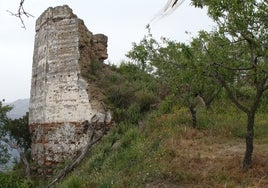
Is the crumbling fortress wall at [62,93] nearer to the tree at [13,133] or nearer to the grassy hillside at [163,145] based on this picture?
the grassy hillside at [163,145]

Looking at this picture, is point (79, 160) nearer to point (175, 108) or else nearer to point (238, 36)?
point (175, 108)

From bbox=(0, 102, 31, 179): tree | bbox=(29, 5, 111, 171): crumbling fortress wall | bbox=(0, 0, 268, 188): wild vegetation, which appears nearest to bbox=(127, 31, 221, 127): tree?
bbox=(0, 0, 268, 188): wild vegetation

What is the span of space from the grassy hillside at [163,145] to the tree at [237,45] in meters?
0.80

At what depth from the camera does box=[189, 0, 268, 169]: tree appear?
25.2 ft

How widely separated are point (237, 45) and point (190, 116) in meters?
5.59

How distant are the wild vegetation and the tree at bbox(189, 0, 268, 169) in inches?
0.7

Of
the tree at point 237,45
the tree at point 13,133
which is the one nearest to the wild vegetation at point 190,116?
the tree at point 237,45

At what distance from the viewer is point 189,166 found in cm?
982

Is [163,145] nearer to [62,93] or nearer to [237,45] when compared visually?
[237,45]

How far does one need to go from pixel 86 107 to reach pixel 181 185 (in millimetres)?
6695

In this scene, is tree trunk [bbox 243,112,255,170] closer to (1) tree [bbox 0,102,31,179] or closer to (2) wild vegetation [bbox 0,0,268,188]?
(2) wild vegetation [bbox 0,0,268,188]

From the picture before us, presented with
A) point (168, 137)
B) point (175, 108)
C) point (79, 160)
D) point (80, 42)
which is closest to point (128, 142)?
point (168, 137)

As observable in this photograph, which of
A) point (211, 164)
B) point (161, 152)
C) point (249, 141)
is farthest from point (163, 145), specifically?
point (249, 141)

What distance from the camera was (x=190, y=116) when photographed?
14383 mm
